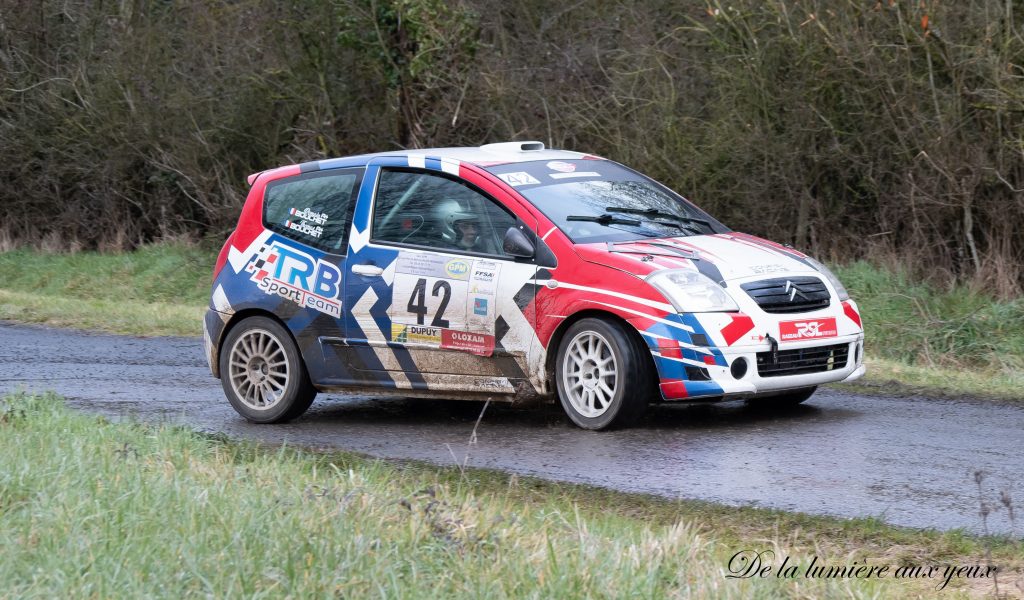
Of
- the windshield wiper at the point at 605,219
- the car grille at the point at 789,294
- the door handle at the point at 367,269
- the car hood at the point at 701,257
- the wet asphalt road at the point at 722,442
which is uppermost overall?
the windshield wiper at the point at 605,219

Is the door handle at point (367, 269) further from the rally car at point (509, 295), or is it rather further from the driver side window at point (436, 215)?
the driver side window at point (436, 215)

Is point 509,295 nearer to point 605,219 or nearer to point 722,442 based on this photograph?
point 605,219

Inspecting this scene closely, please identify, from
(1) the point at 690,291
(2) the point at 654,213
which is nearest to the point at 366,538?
(1) the point at 690,291

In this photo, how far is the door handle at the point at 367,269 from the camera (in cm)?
938

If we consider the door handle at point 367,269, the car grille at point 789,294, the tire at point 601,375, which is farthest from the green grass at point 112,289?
the car grille at point 789,294

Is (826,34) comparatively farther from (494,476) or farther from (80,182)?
(80,182)

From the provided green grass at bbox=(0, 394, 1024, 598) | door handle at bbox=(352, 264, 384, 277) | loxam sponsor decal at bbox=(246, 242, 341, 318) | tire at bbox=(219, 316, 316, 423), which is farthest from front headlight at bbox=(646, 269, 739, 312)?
tire at bbox=(219, 316, 316, 423)

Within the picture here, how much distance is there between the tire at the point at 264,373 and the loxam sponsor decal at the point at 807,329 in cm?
337

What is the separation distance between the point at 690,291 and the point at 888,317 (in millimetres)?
5642

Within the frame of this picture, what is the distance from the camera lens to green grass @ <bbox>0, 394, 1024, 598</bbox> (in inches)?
187

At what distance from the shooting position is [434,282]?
9133 millimetres

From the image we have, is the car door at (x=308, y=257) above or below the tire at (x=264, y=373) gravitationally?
above

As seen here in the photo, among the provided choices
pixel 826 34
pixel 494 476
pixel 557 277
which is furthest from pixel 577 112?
pixel 494 476

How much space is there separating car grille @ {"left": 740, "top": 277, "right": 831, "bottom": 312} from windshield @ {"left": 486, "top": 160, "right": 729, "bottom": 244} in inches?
36.2
